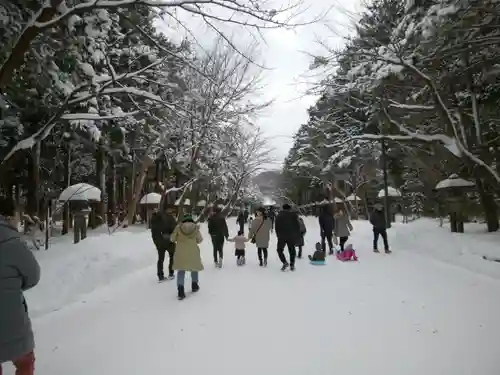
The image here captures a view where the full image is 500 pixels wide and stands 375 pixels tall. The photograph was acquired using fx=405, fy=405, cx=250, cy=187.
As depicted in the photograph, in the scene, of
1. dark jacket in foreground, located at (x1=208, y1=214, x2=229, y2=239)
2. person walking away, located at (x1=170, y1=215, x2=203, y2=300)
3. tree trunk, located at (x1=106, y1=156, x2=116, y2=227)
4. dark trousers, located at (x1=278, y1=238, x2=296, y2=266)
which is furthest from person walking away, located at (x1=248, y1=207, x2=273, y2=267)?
tree trunk, located at (x1=106, y1=156, x2=116, y2=227)

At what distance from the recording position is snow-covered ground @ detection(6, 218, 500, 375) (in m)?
4.27

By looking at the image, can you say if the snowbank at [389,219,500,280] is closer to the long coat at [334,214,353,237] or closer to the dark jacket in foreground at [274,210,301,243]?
the long coat at [334,214,353,237]

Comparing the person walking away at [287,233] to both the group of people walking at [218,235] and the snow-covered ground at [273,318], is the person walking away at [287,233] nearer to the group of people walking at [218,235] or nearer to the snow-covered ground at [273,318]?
the group of people walking at [218,235]

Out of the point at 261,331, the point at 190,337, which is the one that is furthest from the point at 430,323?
the point at 190,337

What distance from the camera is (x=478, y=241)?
1095 centimetres

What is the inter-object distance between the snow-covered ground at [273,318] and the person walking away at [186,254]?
1.14 feet

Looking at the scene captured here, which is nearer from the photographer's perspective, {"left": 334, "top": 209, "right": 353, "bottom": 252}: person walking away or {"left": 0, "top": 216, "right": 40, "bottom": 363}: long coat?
{"left": 0, "top": 216, "right": 40, "bottom": 363}: long coat

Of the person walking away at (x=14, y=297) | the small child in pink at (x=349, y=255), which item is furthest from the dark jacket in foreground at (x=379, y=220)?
the person walking away at (x=14, y=297)

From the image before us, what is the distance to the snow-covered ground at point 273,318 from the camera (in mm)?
4273

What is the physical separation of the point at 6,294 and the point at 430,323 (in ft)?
16.7

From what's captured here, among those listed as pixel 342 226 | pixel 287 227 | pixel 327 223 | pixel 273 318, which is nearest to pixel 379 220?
pixel 342 226

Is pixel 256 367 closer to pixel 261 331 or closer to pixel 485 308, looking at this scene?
pixel 261 331

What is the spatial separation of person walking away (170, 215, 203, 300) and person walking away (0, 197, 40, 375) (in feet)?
14.9

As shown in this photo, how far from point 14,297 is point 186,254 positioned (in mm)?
4889
